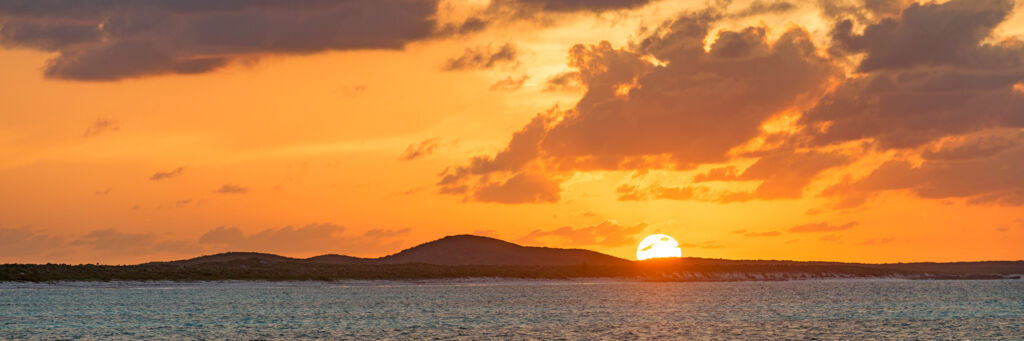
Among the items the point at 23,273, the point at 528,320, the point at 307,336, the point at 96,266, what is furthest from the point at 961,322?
the point at 96,266

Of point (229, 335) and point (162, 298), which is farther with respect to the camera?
point (162, 298)

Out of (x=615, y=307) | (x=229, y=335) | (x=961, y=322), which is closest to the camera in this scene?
(x=229, y=335)

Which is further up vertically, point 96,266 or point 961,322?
point 96,266

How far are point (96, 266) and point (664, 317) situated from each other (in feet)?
444

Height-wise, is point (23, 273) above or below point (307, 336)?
above

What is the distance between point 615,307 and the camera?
384 ft

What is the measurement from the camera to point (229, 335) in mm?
71375

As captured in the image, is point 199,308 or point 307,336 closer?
point 307,336

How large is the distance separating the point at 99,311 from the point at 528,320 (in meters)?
40.4

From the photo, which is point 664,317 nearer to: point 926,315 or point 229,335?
point 926,315

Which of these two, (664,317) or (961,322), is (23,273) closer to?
(664,317)

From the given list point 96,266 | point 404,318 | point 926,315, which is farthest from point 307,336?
point 96,266

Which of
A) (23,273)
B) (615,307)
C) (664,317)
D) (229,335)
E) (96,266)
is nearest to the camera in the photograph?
(229,335)

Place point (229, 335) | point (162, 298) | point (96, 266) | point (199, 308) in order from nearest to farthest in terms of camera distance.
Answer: point (229, 335), point (199, 308), point (162, 298), point (96, 266)
